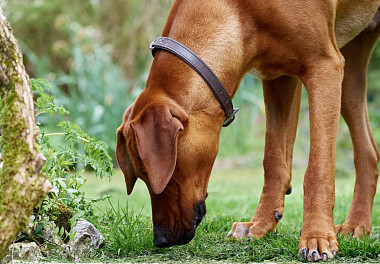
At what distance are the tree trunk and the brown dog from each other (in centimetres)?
68

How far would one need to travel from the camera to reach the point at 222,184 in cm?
699

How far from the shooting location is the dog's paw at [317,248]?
2584 millimetres

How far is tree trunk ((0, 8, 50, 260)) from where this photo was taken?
1.98m

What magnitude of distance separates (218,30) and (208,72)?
261mm

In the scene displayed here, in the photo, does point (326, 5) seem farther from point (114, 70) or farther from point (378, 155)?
point (114, 70)

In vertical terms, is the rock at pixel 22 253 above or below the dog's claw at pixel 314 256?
above

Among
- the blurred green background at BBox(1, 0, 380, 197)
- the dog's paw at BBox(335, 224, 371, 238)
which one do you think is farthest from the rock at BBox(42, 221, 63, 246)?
the blurred green background at BBox(1, 0, 380, 197)

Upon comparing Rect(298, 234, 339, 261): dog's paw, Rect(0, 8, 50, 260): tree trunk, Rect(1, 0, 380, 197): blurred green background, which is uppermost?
Rect(1, 0, 380, 197): blurred green background

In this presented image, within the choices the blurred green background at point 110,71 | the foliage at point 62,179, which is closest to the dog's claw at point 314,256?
the foliage at point 62,179

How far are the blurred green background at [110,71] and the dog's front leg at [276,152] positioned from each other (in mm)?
4353

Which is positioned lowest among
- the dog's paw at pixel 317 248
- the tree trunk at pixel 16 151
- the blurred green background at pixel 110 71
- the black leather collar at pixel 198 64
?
the dog's paw at pixel 317 248

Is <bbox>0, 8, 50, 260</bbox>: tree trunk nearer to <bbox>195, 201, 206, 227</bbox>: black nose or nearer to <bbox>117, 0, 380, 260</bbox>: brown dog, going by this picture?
<bbox>117, 0, 380, 260</bbox>: brown dog

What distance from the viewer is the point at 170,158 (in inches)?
A: 101

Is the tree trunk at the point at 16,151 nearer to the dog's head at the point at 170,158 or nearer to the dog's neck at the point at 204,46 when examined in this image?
the dog's head at the point at 170,158
